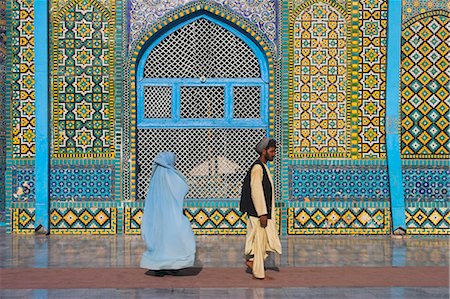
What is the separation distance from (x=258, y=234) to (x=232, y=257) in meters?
1.48

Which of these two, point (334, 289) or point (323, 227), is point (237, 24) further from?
point (334, 289)

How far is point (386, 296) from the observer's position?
5.78 meters

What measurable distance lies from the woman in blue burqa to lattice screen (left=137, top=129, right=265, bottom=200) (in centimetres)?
323

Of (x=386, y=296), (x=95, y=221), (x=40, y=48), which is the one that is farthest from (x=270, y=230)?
(x=40, y=48)

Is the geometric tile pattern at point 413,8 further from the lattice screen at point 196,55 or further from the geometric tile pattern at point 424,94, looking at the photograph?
the lattice screen at point 196,55

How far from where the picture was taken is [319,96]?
9953mm

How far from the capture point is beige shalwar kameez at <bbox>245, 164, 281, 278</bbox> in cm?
652

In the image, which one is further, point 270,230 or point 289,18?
point 289,18

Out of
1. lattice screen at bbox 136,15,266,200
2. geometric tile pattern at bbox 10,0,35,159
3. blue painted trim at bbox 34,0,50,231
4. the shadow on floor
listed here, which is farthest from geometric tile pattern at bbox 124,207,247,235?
the shadow on floor

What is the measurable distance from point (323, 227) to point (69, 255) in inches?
146

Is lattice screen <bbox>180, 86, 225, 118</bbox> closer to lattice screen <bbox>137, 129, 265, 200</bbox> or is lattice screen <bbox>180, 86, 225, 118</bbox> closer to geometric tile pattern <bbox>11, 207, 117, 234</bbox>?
lattice screen <bbox>137, 129, 265, 200</bbox>

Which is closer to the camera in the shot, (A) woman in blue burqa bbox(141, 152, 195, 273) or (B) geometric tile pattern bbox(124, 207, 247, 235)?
(A) woman in blue burqa bbox(141, 152, 195, 273)

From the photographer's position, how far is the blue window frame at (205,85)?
33.0 feet

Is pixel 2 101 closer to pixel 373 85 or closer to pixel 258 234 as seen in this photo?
pixel 373 85
